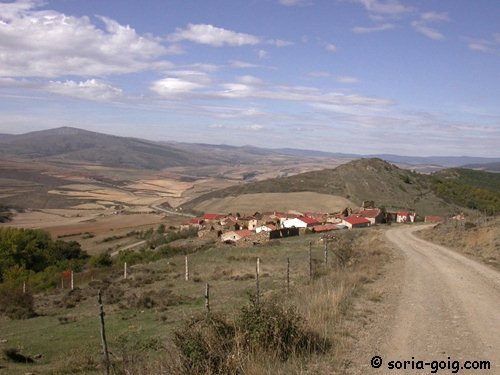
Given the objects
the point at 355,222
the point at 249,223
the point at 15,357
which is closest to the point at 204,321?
the point at 15,357

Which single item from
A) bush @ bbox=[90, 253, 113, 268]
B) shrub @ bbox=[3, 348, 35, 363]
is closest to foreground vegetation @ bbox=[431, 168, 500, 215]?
bush @ bbox=[90, 253, 113, 268]

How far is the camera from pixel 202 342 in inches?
300

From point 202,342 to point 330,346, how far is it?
95.9 inches

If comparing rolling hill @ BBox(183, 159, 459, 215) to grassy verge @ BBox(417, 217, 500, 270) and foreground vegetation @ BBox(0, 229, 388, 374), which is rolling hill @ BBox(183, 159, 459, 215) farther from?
foreground vegetation @ BBox(0, 229, 388, 374)

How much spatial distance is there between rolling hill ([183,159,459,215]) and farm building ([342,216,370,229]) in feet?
80.6

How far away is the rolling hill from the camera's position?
331 feet

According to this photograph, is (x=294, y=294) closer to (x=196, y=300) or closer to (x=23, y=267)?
(x=196, y=300)

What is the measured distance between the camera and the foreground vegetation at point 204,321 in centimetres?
773

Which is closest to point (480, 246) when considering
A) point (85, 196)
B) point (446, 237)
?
point (446, 237)

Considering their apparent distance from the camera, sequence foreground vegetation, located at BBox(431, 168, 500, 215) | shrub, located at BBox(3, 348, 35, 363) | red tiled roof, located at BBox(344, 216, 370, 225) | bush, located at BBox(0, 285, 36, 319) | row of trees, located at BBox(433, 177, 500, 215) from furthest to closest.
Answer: row of trees, located at BBox(433, 177, 500, 215) < foreground vegetation, located at BBox(431, 168, 500, 215) < red tiled roof, located at BBox(344, 216, 370, 225) < bush, located at BBox(0, 285, 36, 319) < shrub, located at BBox(3, 348, 35, 363)

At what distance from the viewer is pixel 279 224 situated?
68.0 meters

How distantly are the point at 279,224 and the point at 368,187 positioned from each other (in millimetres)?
46750

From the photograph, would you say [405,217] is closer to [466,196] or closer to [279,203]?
[279,203]

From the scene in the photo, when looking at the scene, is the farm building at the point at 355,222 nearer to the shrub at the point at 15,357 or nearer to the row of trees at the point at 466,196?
the row of trees at the point at 466,196
